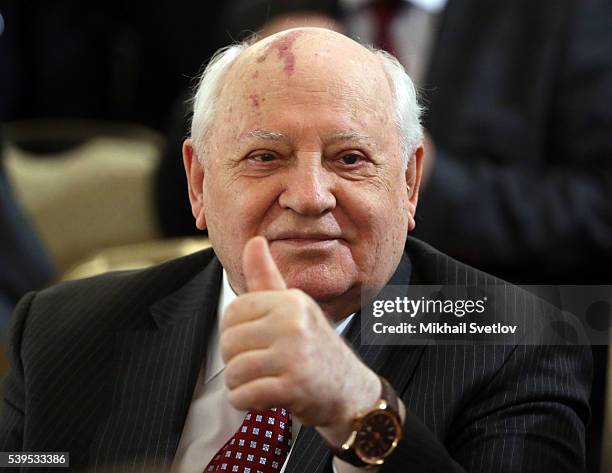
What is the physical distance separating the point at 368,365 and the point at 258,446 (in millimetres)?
145

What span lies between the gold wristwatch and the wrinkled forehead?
28 centimetres

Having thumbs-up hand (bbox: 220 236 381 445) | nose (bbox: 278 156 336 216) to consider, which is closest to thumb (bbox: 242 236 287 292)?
thumbs-up hand (bbox: 220 236 381 445)

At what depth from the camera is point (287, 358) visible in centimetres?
86

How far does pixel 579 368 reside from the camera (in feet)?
3.47

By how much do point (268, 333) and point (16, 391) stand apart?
0.48 metres

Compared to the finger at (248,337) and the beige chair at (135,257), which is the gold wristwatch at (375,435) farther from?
the beige chair at (135,257)

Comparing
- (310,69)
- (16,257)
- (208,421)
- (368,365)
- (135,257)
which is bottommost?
(16,257)

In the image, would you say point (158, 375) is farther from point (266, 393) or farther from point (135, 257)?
point (135, 257)

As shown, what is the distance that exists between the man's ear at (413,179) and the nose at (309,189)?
0.37ft

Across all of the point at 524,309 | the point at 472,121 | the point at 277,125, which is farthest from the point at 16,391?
the point at 472,121

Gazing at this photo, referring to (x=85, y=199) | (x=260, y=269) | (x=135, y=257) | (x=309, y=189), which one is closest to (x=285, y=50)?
(x=309, y=189)

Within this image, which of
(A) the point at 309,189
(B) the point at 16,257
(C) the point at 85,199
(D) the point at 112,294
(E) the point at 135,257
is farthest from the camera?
(C) the point at 85,199

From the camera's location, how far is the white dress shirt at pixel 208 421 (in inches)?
42.1

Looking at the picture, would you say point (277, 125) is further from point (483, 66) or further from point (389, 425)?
point (483, 66)
